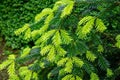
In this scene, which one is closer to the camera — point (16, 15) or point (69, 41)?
point (69, 41)

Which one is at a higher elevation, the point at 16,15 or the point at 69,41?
the point at 69,41

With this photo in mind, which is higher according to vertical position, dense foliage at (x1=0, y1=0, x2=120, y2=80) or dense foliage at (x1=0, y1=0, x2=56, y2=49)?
dense foliage at (x1=0, y1=0, x2=120, y2=80)

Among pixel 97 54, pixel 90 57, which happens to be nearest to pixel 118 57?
pixel 97 54

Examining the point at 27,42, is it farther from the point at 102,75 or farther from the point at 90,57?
the point at 90,57

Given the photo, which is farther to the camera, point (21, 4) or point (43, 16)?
point (21, 4)

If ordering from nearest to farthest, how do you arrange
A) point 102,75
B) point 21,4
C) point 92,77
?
point 92,77, point 102,75, point 21,4

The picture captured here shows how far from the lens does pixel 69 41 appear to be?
2.09 meters

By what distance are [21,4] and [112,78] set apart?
16.0 feet

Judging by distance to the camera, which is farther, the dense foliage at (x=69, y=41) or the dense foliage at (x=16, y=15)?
the dense foliage at (x=16, y=15)

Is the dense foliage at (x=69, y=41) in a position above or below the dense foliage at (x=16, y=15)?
above

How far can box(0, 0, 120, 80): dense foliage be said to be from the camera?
2.09m

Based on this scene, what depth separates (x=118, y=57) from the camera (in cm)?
316

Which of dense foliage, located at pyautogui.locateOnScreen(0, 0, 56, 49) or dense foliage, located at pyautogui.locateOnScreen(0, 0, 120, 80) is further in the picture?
dense foliage, located at pyautogui.locateOnScreen(0, 0, 56, 49)

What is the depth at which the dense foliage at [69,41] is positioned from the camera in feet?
6.84
